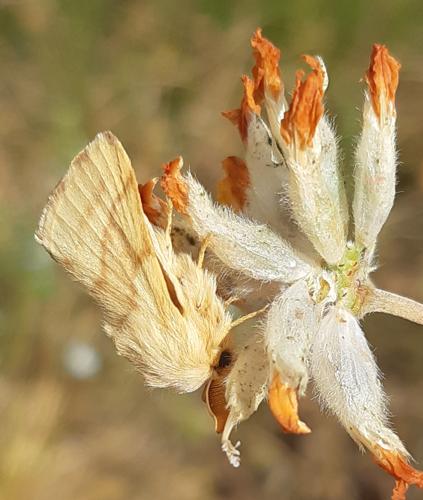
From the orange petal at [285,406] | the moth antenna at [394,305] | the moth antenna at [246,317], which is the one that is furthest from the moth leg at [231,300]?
the moth antenna at [394,305]

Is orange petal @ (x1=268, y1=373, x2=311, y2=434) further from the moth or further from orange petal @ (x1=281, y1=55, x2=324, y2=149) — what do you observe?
orange petal @ (x1=281, y1=55, x2=324, y2=149)

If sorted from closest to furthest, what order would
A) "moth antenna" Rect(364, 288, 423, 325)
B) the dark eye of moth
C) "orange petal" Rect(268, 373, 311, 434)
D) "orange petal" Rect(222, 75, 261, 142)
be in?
"orange petal" Rect(268, 373, 311, 434) < the dark eye of moth < "moth antenna" Rect(364, 288, 423, 325) < "orange petal" Rect(222, 75, 261, 142)

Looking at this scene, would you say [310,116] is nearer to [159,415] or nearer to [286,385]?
[286,385]

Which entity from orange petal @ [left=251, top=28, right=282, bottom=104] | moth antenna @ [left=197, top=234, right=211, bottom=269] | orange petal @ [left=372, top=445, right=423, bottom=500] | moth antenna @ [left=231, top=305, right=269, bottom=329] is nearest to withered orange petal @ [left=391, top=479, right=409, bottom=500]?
orange petal @ [left=372, top=445, right=423, bottom=500]

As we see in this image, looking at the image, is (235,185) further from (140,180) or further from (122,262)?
(140,180)

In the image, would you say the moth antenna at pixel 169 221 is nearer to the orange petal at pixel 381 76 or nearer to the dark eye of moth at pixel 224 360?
the dark eye of moth at pixel 224 360

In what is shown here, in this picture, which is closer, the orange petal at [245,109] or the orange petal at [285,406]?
the orange petal at [285,406]
